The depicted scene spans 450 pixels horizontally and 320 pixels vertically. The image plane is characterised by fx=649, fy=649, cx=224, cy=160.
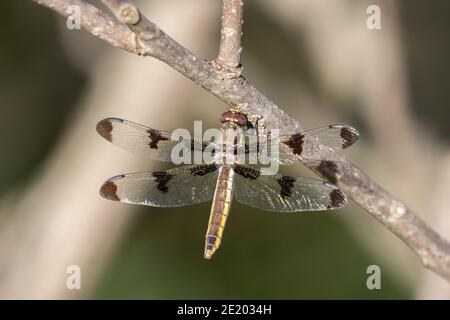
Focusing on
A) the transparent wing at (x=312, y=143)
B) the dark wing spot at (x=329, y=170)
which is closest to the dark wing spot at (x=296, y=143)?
the transparent wing at (x=312, y=143)

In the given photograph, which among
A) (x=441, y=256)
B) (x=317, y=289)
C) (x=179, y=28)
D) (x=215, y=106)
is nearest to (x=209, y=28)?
(x=179, y=28)

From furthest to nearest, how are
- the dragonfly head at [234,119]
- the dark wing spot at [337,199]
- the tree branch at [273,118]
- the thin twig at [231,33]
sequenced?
1. the dark wing spot at [337,199]
2. the dragonfly head at [234,119]
3. the thin twig at [231,33]
4. the tree branch at [273,118]

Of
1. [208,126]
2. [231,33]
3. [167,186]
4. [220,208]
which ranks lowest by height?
[220,208]

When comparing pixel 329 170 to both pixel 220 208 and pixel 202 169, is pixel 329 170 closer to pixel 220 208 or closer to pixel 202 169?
pixel 220 208

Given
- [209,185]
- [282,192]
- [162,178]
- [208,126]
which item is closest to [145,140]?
[162,178]

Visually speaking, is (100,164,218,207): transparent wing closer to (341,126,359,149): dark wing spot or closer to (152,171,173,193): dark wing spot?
(152,171,173,193): dark wing spot

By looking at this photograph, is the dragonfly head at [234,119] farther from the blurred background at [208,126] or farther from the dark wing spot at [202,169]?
the blurred background at [208,126]
